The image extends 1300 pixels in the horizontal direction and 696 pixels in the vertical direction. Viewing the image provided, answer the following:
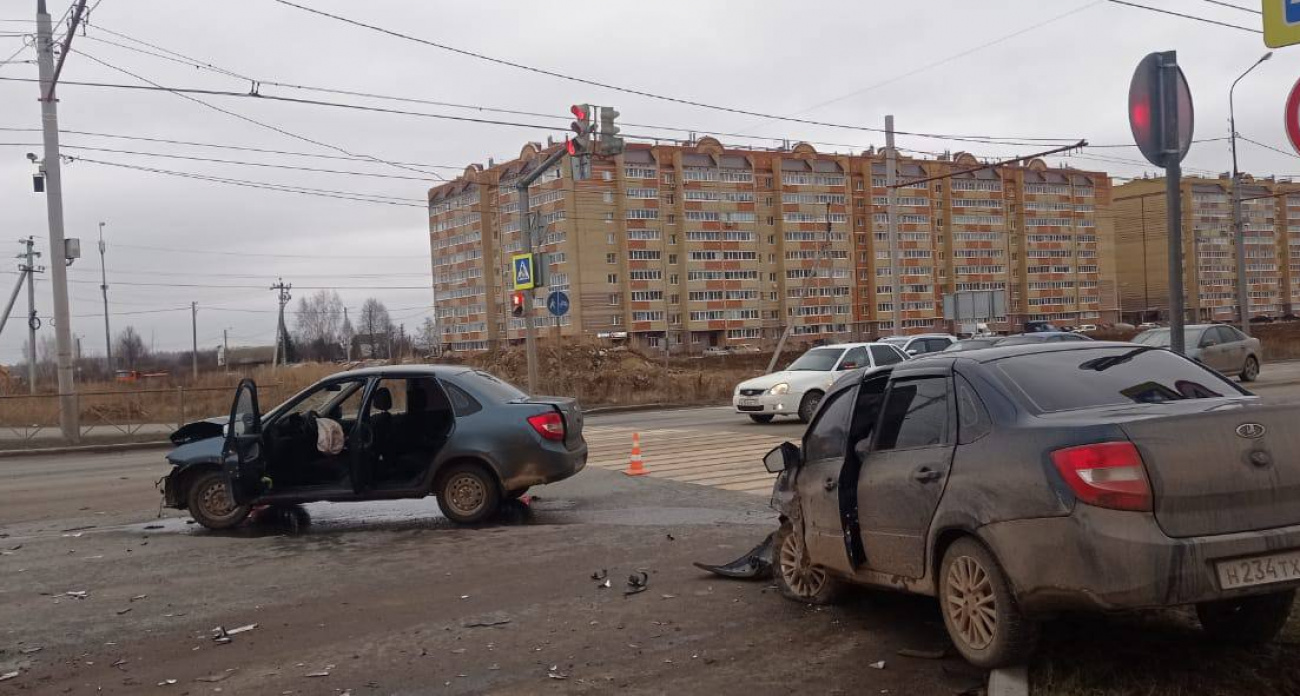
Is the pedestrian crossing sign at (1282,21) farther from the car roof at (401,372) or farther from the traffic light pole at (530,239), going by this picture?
the traffic light pole at (530,239)

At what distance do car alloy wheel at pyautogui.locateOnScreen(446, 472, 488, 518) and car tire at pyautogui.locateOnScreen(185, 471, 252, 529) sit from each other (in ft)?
6.95

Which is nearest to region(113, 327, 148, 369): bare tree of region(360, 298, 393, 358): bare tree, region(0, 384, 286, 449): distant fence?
region(360, 298, 393, 358): bare tree

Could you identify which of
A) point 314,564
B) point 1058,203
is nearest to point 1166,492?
point 314,564

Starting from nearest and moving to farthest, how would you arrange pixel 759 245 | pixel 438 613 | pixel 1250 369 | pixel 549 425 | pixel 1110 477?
pixel 1110 477
pixel 438 613
pixel 549 425
pixel 1250 369
pixel 759 245

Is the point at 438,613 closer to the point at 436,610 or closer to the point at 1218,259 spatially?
the point at 436,610

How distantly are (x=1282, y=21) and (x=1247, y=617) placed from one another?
140 inches

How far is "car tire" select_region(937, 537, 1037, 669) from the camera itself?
476cm

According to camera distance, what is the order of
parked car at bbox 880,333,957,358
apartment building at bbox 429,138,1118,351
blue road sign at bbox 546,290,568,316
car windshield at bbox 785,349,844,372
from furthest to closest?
apartment building at bbox 429,138,1118,351 → blue road sign at bbox 546,290,568,316 → parked car at bbox 880,333,957,358 → car windshield at bbox 785,349,844,372

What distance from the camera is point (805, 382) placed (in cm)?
2128

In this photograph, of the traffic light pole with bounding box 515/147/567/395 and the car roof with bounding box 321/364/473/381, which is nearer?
the car roof with bounding box 321/364/473/381

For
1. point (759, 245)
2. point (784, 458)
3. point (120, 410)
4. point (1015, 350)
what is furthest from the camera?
point (759, 245)

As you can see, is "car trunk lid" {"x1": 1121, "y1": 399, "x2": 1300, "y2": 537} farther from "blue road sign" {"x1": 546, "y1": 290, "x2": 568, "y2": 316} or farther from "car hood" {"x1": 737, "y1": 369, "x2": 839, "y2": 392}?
"blue road sign" {"x1": 546, "y1": 290, "x2": 568, "y2": 316}

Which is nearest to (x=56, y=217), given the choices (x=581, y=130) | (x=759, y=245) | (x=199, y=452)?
(x=581, y=130)

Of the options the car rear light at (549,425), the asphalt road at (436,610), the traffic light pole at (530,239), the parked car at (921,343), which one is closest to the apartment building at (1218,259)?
the parked car at (921,343)
